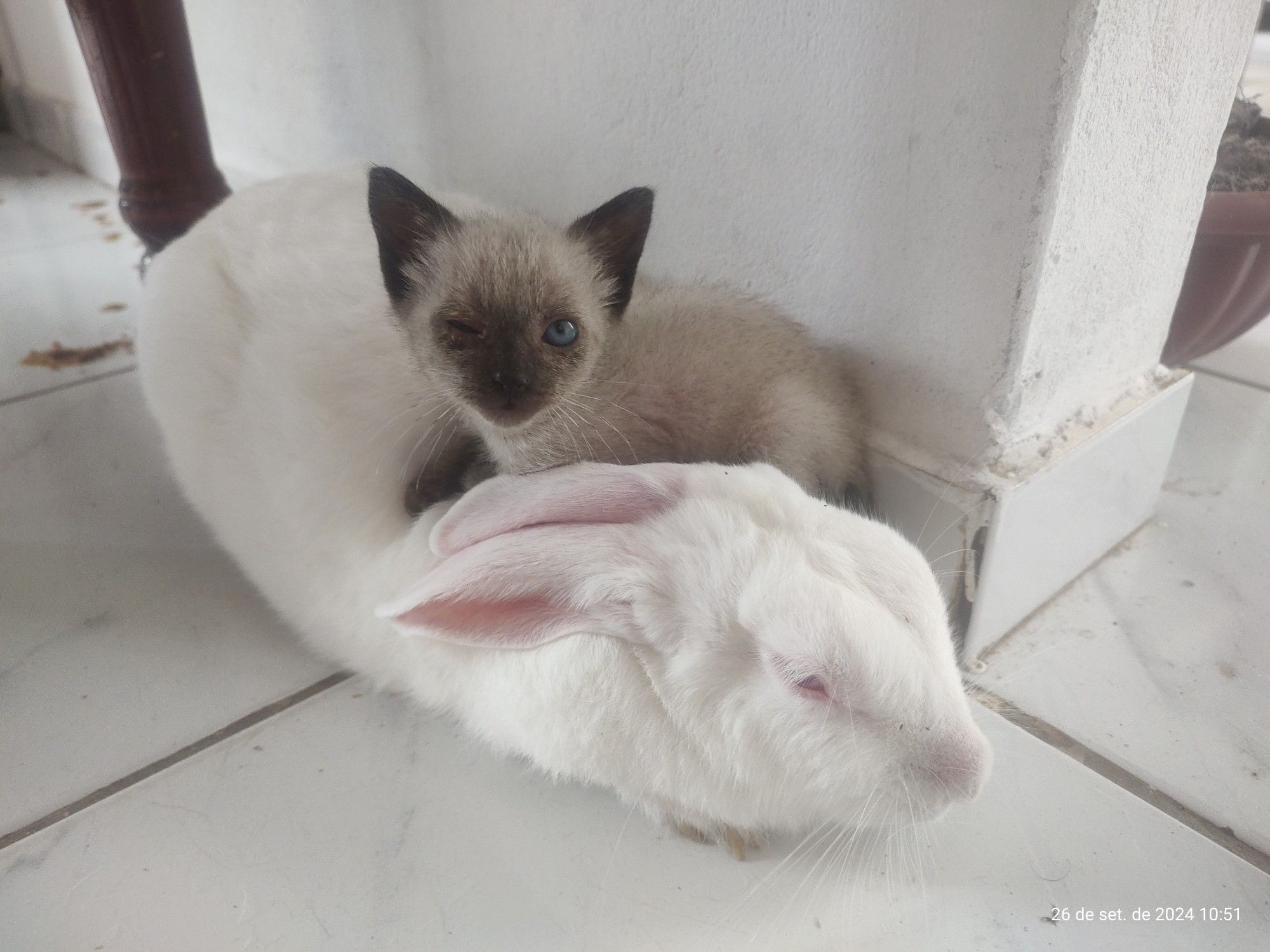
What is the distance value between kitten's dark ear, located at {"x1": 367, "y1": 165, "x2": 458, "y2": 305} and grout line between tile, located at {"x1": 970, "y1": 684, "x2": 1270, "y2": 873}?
2.91 ft

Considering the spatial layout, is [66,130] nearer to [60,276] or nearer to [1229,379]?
[60,276]

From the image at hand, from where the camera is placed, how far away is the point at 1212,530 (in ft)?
4.52

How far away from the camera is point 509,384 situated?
3.14ft

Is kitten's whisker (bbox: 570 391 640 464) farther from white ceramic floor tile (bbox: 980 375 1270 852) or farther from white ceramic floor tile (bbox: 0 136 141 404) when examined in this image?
white ceramic floor tile (bbox: 0 136 141 404)

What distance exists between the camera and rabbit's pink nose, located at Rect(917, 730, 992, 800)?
0.77 meters

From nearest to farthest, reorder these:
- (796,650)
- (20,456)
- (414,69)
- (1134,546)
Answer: (796,650) → (1134,546) → (20,456) → (414,69)

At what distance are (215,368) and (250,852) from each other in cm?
64

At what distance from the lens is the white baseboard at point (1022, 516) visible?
3.58 feet

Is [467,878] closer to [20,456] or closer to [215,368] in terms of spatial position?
[215,368]

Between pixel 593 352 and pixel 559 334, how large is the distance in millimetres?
62

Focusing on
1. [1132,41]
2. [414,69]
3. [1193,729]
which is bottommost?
[1193,729]

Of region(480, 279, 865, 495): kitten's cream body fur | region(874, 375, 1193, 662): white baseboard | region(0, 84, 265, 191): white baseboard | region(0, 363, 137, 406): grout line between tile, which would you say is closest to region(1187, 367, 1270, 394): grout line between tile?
region(874, 375, 1193, 662): white baseboard

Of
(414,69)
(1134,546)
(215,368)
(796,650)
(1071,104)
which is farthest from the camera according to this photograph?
(414,69)

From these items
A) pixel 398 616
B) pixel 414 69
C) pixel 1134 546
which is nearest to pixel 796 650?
pixel 398 616
